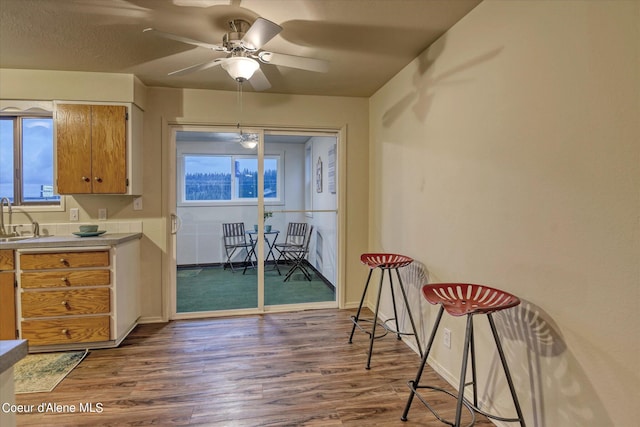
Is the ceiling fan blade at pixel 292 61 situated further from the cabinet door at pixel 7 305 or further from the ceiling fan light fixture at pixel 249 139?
the cabinet door at pixel 7 305

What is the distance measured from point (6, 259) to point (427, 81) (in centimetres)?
359

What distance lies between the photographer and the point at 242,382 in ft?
7.36

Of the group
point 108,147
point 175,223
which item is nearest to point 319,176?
point 175,223

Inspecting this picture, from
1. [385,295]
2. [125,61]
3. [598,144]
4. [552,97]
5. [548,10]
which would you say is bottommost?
[385,295]

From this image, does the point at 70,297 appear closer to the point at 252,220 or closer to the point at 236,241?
the point at 236,241

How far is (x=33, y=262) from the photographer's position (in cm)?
259

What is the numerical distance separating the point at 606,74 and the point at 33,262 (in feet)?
12.4

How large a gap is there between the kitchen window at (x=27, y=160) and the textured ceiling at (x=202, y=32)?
561 millimetres

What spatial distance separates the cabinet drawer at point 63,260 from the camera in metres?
2.59

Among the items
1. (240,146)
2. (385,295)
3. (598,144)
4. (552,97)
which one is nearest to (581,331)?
(598,144)

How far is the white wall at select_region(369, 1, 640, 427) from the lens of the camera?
1227 mm

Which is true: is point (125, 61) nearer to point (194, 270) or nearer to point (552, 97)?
point (194, 270)

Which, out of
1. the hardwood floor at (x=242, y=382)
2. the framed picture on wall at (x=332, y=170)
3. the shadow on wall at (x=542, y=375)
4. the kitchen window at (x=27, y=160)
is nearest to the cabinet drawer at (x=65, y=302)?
the hardwood floor at (x=242, y=382)

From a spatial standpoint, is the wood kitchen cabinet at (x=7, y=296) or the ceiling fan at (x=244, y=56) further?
the wood kitchen cabinet at (x=7, y=296)
